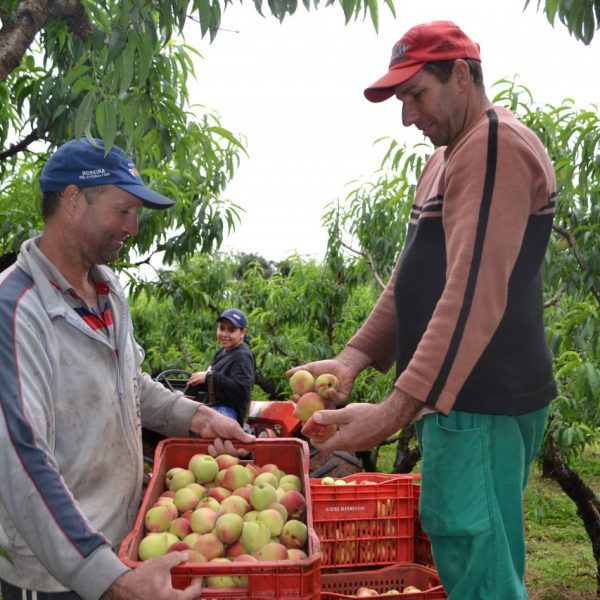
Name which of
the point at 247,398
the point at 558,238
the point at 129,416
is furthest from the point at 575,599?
the point at 129,416

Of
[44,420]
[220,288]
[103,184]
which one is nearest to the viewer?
[44,420]

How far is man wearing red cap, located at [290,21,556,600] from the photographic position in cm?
187

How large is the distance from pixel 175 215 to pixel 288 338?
12.6 feet

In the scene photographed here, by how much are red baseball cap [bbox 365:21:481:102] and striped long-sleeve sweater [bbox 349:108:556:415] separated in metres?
0.19

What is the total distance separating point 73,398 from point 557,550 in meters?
5.83

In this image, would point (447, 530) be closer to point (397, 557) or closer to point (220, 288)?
point (397, 557)

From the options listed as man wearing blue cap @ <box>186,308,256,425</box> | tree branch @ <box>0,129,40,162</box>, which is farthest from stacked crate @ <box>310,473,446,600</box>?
tree branch @ <box>0,129,40,162</box>

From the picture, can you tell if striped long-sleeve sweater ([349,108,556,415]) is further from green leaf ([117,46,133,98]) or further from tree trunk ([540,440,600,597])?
tree trunk ([540,440,600,597])

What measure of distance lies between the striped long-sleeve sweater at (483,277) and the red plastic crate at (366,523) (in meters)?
1.18

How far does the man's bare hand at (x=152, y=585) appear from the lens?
5.24 ft

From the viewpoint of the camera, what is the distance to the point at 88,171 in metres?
2.13

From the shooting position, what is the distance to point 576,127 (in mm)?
4004

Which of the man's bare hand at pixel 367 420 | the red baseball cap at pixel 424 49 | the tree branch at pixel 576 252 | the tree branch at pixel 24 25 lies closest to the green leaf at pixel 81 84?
the tree branch at pixel 24 25

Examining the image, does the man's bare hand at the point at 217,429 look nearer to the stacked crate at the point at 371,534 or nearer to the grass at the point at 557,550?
the stacked crate at the point at 371,534
